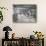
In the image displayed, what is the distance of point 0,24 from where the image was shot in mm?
4410

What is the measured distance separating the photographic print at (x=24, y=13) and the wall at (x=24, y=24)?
0.28 ft

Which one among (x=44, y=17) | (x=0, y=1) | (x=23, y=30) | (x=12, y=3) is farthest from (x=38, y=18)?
(x=0, y=1)

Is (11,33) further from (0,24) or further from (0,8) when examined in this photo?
(0,8)

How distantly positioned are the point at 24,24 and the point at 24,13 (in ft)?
0.97

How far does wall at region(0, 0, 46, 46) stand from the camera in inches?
172

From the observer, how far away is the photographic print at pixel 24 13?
4363 millimetres

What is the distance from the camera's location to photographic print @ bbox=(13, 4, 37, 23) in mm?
4363

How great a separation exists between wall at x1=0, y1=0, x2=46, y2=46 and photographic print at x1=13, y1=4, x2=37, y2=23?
85 mm

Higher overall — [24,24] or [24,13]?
[24,13]

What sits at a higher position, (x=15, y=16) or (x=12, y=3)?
(x=12, y=3)

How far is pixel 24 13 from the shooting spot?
4.39 meters

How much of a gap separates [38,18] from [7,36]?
955 mm

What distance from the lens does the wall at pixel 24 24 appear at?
4.38 metres

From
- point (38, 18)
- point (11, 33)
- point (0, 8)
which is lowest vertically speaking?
point (11, 33)
